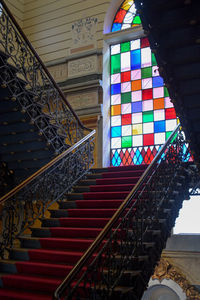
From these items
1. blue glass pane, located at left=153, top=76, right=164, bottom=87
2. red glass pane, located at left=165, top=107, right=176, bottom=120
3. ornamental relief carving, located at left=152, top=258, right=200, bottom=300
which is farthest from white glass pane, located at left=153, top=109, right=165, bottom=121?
ornamental relief carving, located at left=152, top=258, right=200, bottom=300

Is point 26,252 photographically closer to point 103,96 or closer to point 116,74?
point 103,96

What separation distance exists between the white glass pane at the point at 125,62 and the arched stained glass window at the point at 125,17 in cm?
91

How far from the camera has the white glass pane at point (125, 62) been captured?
10507 millimetres

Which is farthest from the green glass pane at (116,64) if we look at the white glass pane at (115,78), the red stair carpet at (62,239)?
the red stair carpet at (62,239)

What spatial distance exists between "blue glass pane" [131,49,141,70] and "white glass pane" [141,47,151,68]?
0.10 meters

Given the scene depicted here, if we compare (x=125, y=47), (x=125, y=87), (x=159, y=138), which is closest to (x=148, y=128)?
(x=159, y=138)

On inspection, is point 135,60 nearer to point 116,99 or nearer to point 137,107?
point 116,99

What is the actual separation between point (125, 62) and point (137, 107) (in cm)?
156

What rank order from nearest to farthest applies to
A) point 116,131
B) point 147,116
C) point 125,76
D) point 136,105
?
point 147,116 → point 136,105 → point 116,131 → point 125,76

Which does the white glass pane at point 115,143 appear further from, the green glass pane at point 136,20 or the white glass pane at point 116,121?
the green glass pane at point 136,20

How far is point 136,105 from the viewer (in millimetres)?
10094

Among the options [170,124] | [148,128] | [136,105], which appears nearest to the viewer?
[170,124]

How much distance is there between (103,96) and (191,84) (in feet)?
19.4

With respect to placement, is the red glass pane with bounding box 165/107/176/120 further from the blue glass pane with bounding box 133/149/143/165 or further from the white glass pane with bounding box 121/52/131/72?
the white glass pane with bounding box 121/52/131/72
